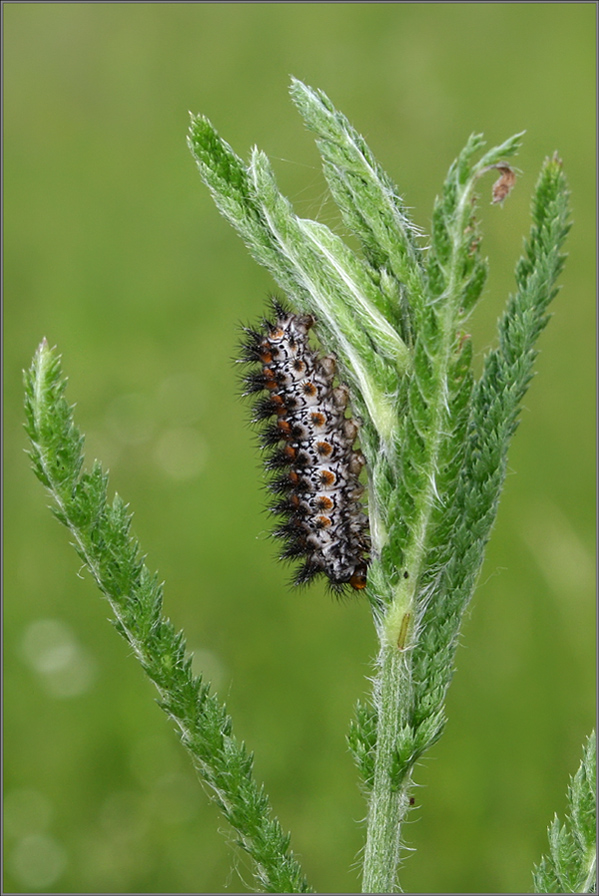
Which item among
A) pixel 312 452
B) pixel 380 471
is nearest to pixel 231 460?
pixel 312 452

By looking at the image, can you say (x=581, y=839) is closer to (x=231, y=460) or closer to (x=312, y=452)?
(x=312, y=452)

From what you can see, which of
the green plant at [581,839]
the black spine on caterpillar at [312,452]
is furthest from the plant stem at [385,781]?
the black spine on caterpillar at [312,452]

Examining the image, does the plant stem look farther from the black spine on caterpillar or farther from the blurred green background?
the blurred green background

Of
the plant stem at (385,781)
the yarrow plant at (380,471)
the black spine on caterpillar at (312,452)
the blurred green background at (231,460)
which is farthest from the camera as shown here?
the blurred green background at (231,460)

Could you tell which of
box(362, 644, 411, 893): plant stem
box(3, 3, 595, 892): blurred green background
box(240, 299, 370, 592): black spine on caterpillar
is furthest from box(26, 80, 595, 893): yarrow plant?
box(3, 3, 595, 892): blurred green background

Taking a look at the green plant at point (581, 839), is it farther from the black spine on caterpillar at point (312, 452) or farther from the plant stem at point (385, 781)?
the black spine on caterpillar at point (312, 452)

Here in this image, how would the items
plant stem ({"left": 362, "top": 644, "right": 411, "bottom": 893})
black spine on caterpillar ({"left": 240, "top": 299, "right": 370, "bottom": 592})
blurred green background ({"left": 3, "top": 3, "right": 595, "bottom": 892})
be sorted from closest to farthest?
plant stem ({"left": 362, "top": 644, "right": 411, "bottom": 893}) < black spine on caterpillar ({"left": 240, "top": 299, "right": 370, "bottom": 592}) < blurred green background ({"left": 3, "top": 3, "right": 595, "bottom": 892})

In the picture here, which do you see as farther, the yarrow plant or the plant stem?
the plant stem

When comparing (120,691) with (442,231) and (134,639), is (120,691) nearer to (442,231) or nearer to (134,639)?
(134,639)
